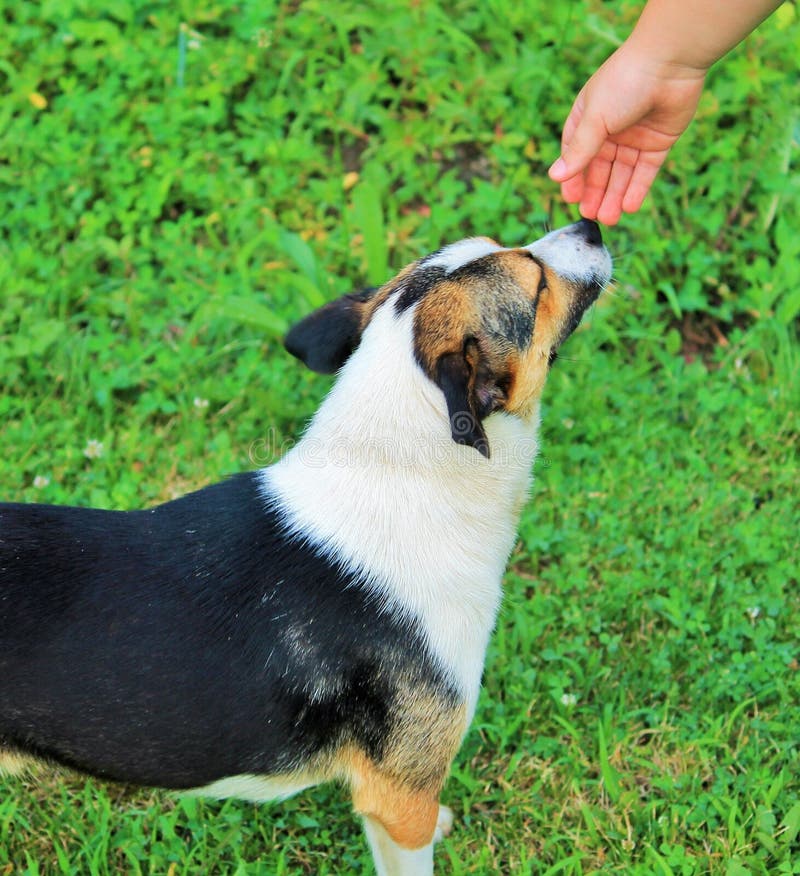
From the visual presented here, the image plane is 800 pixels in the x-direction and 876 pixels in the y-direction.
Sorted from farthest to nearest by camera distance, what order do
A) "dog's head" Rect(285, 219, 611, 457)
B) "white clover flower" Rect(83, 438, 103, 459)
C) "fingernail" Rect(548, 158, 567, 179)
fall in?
"white clover flower" Rect(83, 438, 103, 459), "fingernail" Rect(548, 158, 567, 179), "dog's head" Rect(285, 219, 611, 457)

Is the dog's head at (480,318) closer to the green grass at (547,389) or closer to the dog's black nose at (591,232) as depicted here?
the dog's black nose at (591,232)

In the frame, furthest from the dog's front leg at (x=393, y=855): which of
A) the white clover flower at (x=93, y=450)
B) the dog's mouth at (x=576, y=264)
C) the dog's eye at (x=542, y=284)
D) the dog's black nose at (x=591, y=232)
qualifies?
the white clover flower at (x=93, y=450)

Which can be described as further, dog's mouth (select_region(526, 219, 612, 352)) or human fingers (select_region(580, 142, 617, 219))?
human fingers (select_region(580, 142, 617, 219))

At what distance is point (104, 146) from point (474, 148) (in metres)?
1.89

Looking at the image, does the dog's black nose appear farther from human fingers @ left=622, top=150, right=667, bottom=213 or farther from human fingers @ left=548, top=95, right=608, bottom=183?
human fingers @ left=622, top=150, right=667, bottom=213

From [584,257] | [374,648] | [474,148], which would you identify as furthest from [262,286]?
[374,648]

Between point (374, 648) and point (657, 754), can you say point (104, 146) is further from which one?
point (657, 754)

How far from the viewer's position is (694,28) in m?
3.08

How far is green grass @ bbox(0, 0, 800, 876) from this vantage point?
341cm

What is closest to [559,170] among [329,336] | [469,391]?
[329,336]

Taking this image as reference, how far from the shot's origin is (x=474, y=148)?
5.43 meters

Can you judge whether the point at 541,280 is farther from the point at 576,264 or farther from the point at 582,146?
the point at 582,146

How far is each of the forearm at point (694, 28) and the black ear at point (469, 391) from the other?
1.13 meters

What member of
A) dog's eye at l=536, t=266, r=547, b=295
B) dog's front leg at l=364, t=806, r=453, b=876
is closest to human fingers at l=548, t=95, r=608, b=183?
dog's eye at l=536, t=266, r=547, b=295
